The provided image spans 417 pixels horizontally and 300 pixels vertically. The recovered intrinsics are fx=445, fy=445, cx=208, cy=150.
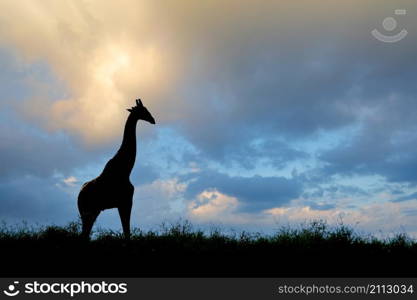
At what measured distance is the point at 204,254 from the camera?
9773 mm

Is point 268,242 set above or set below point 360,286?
above

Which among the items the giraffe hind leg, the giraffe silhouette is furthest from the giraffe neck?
the giraffe hind leg

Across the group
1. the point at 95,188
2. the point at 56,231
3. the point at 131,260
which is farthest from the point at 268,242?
the point at 56,231

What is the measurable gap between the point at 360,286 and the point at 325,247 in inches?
75.4

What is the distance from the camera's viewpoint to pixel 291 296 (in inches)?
322

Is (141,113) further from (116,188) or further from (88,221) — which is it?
(88,221)

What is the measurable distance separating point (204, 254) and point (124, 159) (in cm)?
343

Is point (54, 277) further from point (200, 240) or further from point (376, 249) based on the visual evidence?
point (376, 249)

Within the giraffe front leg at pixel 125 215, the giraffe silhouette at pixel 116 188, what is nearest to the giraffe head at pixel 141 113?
the giraffe silhouette at pixel 116 188

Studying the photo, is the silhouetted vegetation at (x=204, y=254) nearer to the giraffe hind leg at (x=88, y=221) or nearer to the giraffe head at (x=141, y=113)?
the giraffe hind leg at (x=88, y=221)

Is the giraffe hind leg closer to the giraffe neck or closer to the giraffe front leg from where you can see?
the giraffe front leg

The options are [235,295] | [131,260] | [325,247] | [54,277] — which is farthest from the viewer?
[325,247]

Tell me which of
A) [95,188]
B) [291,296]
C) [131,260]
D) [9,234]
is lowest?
[291,296]

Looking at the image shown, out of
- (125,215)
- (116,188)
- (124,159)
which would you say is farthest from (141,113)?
(125,215)
